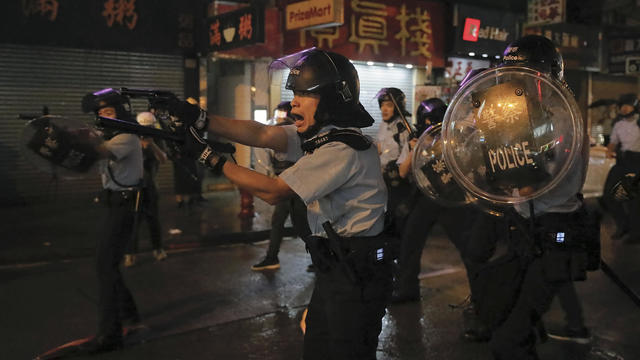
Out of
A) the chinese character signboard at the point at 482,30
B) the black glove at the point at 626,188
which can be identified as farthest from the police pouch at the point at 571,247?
the chinese character signboard at the point at 482,30

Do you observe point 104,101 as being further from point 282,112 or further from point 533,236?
point 282,112

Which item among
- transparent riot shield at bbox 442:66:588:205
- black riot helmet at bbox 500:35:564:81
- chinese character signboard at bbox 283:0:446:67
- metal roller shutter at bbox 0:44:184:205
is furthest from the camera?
chinese character signboard at bbox 283:0:446:67

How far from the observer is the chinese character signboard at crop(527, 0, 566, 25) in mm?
16953

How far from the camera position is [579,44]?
65.0 feet

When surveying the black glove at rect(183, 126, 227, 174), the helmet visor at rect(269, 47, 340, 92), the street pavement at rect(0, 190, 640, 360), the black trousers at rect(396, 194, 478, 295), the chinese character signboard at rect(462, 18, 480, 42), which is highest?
the chinese character signboard at rect(462, 18, 480, 42)

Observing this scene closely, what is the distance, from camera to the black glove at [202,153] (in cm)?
300

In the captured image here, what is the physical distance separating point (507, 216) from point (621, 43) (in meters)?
19.8

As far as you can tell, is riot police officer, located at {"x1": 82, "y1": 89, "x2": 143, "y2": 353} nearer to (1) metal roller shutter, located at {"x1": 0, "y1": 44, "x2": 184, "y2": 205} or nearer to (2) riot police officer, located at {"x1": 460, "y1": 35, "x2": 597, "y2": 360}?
(2) riot police officer, located at {"x1": 460, "y1": 35, "x2": 597, "y2": 360}

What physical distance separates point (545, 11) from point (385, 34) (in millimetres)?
4776

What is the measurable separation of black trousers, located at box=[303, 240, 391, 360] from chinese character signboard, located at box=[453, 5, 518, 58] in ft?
48.6

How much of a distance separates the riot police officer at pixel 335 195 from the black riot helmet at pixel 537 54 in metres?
1.19

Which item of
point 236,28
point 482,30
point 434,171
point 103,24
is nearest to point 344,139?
point 434,171

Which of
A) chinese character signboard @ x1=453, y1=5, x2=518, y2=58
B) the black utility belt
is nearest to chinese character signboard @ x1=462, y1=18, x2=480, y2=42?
chinese character signboard @ x1=453, y1=5, x2=518, y2=58

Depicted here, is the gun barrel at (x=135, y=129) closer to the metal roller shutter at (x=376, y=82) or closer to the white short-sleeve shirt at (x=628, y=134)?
the white short-sleeve shirt at (x=628, y=134)
